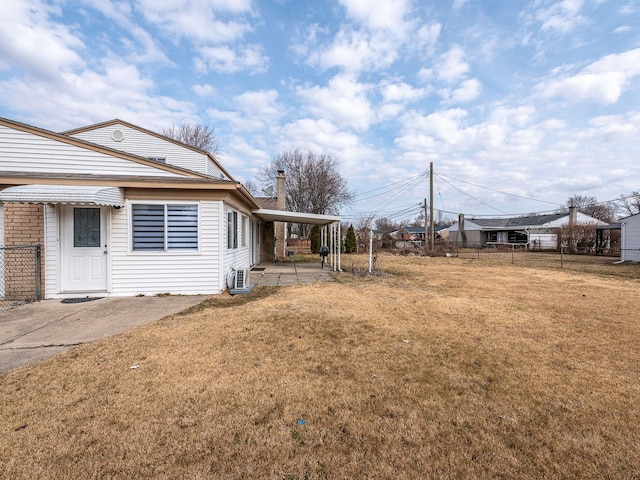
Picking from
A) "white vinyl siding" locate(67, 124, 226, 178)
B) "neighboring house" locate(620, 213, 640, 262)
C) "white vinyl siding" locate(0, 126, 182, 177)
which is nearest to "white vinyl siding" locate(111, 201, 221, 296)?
"white vinyl siding" locate(0, 126, 182, 177)

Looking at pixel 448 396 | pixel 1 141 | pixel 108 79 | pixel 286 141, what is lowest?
pixel 448 396

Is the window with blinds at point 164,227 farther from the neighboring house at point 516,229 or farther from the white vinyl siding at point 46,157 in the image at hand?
the neighboring house at point 516,229

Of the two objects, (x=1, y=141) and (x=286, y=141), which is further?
(x=286, y=141)

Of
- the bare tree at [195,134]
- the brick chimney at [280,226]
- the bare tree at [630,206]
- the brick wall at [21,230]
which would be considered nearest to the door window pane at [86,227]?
the brick wall at [21,230]

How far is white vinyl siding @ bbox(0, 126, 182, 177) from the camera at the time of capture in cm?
671

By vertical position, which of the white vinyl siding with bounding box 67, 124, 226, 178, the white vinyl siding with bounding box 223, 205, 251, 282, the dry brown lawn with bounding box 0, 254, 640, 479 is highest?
the white vinyl siding with bounding box 67, 124, 226, 178

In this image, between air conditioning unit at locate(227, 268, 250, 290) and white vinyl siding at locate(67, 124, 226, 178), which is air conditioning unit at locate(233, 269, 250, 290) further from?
white vinyl siding at locate(67, 124, 226, 178)

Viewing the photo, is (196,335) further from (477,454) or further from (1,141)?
(1,141)

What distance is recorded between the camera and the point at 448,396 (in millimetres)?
2768

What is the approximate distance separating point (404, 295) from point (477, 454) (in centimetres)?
561

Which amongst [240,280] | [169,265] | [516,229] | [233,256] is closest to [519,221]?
[516,229]

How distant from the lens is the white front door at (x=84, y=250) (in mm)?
6793

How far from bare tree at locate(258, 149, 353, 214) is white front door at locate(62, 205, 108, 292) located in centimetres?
2601

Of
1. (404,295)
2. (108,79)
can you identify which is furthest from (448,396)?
(108,79)
